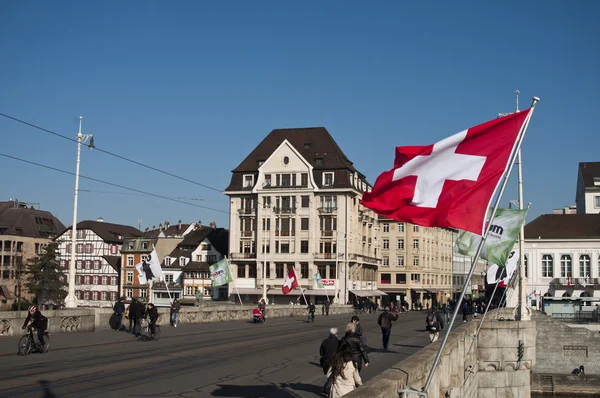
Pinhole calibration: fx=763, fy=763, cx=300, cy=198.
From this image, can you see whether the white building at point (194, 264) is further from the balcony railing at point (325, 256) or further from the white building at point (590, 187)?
the white building at point (590, 187)

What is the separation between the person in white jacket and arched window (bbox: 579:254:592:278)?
74505mm

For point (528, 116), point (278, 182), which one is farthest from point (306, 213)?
point (528, 116)

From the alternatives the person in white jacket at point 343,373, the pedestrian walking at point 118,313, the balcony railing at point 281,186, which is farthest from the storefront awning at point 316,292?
the person in white jacket at point 343,373

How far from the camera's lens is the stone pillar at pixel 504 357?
24.4 meters

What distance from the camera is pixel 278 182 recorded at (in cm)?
9362

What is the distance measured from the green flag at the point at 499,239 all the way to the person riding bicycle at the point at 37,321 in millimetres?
14286

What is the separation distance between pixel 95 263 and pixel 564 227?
224ft

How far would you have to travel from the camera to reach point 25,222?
128 meters

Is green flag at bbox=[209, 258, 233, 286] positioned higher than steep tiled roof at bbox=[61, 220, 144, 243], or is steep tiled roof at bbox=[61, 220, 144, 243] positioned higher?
steep tiled roof at bbox=[61, 220, 144, 243]

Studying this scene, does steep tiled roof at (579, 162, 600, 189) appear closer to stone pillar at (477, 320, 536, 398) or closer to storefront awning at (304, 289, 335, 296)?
storefront awning at (304, 289, 335, 296)

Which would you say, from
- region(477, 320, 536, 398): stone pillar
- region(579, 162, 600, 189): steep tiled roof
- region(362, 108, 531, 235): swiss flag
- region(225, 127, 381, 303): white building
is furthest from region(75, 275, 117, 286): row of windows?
region(362, 108, 531, 235): swiss flag

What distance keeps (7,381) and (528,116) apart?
1260cm

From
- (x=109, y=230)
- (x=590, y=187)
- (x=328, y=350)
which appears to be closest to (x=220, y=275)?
(x=328, y=350)

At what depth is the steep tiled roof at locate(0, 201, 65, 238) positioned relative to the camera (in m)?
125
